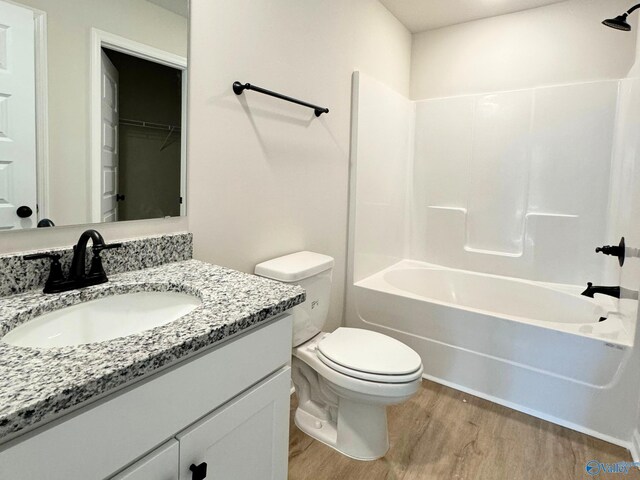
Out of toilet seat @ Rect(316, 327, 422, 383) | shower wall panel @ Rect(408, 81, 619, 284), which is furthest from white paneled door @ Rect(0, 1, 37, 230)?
shower wall panel @ Rect(408, 81, 619, 284)

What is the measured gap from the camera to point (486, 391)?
6.78ft

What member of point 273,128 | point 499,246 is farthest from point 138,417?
point 499,246

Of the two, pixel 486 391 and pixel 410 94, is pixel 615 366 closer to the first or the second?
pixel 486 391

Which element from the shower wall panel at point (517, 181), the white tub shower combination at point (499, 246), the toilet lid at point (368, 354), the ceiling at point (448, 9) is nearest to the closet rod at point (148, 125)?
the toilet lid at point (368, 354)

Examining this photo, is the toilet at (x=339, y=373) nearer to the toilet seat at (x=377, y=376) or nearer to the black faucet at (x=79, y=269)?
the toilet seat at (x=377, y=376)

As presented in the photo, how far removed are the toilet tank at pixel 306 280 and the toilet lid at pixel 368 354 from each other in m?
0.10

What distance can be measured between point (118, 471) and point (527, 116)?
9.43 ft

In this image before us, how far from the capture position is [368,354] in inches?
62.6

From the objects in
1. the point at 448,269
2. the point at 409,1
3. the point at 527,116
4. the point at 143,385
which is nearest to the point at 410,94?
the point at 409,1

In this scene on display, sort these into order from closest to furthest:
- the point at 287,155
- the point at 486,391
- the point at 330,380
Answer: the point at 330,380 → the point at 287,155 → the point at 486,391

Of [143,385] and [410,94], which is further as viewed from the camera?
[410,94]

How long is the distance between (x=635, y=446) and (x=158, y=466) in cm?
199

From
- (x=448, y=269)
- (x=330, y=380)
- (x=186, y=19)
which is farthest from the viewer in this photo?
(x=448, y=269)

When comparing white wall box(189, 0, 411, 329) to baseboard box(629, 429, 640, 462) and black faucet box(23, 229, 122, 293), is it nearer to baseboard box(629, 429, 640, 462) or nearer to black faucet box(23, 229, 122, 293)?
black faucet box(23, 229, 122, 293)
